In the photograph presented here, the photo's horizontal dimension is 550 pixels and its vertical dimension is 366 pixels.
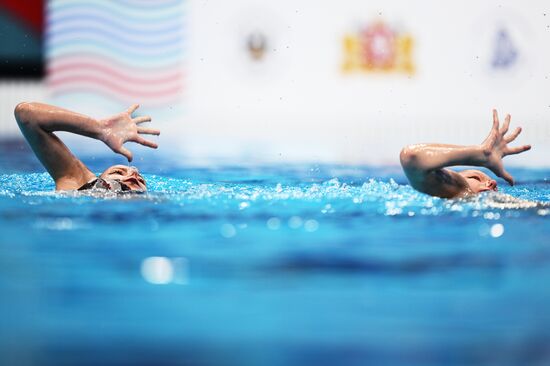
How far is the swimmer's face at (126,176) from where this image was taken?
12.6ft

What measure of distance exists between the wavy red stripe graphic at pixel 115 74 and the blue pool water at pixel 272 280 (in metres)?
7.70

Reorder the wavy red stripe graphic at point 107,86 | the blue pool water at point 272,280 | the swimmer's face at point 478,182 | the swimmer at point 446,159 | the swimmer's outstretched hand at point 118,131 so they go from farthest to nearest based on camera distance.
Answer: the wavy red stripe graphic at point 107,86 → the swimmer's face at point 478,182 → the swimmer's outstretched hand at point 118,131 → the swimmer at point 446,159 → the blue pool water at point 272,280

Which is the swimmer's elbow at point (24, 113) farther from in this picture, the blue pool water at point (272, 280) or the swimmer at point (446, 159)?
the swimmer at point (446, 159)

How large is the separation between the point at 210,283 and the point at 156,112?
9305mm

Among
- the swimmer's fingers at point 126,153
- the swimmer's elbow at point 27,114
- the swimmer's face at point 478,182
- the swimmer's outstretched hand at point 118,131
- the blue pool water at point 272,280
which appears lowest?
the blue pool water at point 272,280

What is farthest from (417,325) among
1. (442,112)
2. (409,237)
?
(442,112)

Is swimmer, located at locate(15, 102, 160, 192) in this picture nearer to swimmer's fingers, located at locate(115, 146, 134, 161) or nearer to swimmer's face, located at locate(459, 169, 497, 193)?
swimmer's fingers, located at locate(115, 146, 134, 161)

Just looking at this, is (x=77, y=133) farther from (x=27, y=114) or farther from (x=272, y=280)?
(x=272, y=280)

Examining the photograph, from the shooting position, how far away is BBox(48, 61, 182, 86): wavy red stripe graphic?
446 inches

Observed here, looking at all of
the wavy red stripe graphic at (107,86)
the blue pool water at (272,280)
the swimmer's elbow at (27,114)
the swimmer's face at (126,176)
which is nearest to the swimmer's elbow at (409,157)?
the blue pool water at (272,280)

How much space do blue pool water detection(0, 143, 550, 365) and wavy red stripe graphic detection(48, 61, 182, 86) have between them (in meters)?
7.70

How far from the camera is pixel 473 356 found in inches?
62.1

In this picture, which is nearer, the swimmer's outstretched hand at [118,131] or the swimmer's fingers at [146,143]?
the swimmer's fingers at [146,143]

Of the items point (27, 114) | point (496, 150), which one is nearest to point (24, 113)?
point (27, 114)
